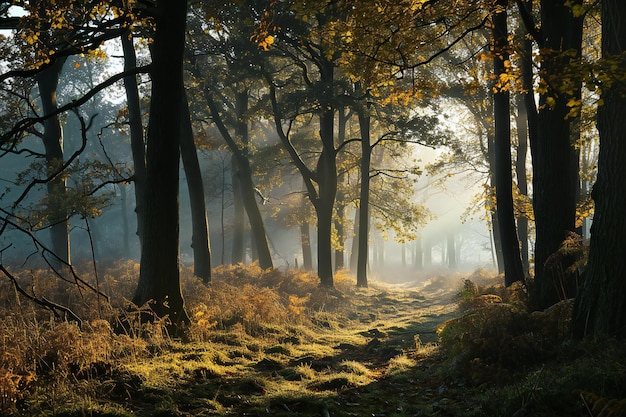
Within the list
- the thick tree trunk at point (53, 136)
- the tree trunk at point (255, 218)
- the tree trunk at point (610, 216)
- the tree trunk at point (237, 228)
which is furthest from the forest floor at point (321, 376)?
the tree trunk at point (237, 228)

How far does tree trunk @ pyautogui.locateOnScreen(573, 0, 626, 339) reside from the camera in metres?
5.43

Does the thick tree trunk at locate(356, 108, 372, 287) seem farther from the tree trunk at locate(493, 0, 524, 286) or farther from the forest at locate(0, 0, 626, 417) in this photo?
the tree trunk at locate(493, 0, 524, 286)

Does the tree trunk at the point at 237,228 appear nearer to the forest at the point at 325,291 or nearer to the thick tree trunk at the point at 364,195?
the thick tree trunk at the point at 364,195

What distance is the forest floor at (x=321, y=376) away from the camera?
172 inches

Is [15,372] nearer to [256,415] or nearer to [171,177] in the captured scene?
[256,415]

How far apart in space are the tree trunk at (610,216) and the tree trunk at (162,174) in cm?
630

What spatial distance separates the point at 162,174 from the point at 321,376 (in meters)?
4.30

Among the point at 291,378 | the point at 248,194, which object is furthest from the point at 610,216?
the point at 248,194

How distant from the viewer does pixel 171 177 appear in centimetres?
841

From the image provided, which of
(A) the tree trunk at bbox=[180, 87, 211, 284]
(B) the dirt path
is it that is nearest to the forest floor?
(B) the dirt path

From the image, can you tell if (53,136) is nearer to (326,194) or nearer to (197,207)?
(197,207)

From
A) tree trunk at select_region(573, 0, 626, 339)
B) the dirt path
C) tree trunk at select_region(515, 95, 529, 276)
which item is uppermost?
tree trunk at select_region(515, 95, 529, 276)

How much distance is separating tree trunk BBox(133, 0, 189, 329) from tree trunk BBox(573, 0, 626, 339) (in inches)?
248

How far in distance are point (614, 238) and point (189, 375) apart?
5.38m
